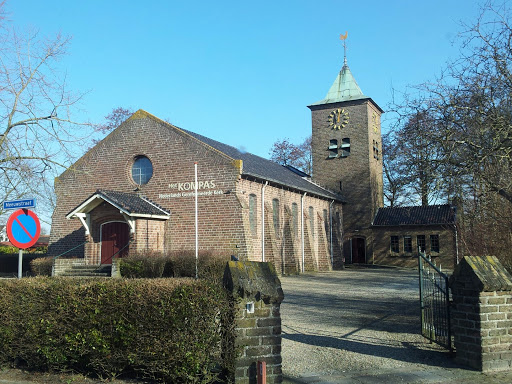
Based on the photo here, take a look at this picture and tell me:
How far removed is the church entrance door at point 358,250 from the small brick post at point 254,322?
37.1 metres

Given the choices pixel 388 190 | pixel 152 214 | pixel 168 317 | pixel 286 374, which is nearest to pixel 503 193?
pixel 286 374

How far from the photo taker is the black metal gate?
8.20 meters

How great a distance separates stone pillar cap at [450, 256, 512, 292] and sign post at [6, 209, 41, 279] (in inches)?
294

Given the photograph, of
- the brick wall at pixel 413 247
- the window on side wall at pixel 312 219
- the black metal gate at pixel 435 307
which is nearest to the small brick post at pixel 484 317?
the black metal gate at pixel 435 307

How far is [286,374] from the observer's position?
685cm

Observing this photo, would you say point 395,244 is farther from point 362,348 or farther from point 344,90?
point 362,348

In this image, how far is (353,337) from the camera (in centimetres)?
948

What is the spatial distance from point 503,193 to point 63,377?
859 centimetres

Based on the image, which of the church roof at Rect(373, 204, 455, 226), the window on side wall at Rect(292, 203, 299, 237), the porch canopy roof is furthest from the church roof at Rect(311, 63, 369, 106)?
the porch canopy roof

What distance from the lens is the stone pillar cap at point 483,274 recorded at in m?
7.00

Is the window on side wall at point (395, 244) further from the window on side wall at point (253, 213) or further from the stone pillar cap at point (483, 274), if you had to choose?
the stone pillar cap at point (483, 274)

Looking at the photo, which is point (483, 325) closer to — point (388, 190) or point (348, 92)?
point (348, 92)

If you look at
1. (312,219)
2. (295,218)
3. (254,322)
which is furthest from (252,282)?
(312,219)

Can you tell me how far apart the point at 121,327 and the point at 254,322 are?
1.79 meters
